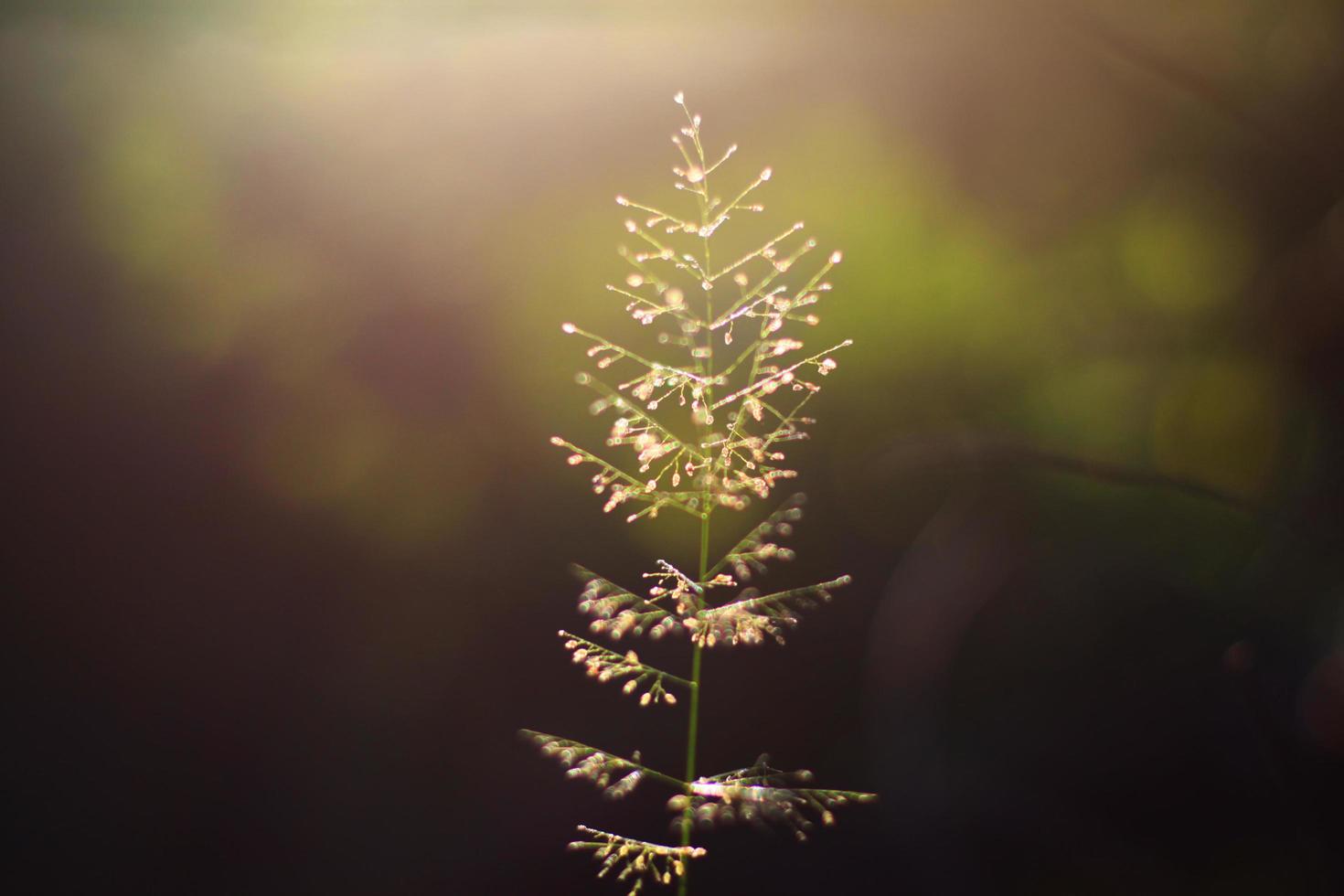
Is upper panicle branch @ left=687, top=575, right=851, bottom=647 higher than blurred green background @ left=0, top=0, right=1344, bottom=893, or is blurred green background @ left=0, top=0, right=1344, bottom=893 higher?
blurred green background @ left=0, top=0, right=1344, bottom=893

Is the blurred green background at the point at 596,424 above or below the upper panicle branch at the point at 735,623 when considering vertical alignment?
above

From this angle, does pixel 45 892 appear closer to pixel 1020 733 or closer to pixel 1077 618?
pixel 1020 733

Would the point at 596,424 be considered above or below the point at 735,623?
above

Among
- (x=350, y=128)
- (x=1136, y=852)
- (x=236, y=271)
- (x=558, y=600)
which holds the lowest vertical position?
(x=1136, y=852)

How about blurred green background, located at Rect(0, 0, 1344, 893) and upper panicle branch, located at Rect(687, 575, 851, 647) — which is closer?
upper panicle branch, located at Rect(687, 575, 851, 647)

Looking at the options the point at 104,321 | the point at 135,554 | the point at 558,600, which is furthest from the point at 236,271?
the point at 558,600

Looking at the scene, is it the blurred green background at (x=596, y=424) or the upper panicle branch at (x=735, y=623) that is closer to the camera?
the upper panicle branch at (x=735, y=623)

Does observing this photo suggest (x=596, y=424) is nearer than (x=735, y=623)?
No

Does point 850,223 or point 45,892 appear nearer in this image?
point 45,892
